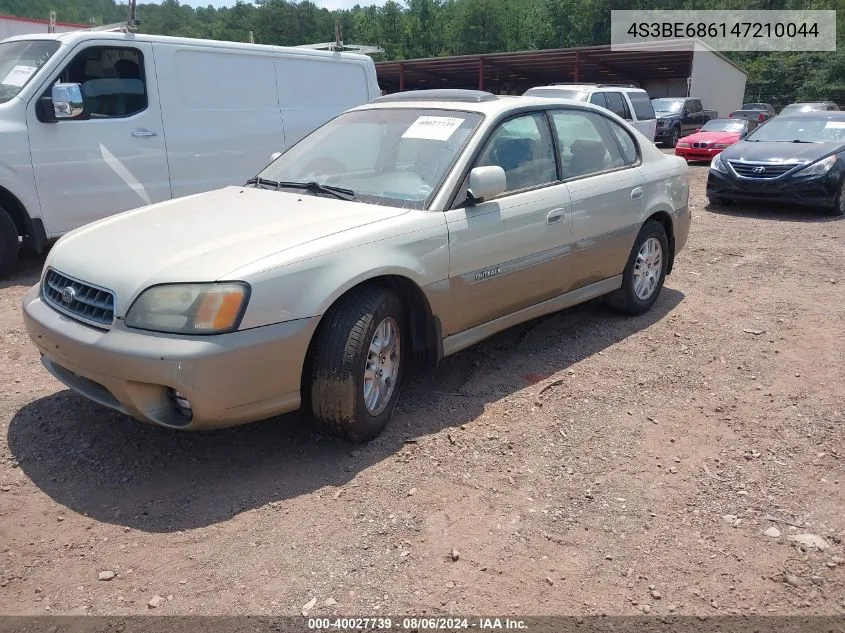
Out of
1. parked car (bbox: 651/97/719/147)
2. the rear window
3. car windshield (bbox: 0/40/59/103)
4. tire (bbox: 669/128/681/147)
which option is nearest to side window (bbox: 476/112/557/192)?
car windshield (bbox: 0/40/59/103)

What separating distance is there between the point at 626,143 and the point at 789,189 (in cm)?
564

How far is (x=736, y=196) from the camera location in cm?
1041

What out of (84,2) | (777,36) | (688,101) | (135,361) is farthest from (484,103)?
(84,2)

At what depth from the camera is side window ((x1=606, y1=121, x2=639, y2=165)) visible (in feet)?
17.6

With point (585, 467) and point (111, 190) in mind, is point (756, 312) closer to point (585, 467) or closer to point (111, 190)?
point (585, 467)

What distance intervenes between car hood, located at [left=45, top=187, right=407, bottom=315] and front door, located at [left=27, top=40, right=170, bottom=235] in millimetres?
2794

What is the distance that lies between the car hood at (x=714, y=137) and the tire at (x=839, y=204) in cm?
776

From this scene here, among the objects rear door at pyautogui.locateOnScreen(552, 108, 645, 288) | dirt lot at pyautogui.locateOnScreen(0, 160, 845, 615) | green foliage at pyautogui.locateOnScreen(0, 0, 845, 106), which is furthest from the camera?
green foliage at pyautogui.locateOnScreen(0, 0, 845, 106)

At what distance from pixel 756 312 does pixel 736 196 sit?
5238mm

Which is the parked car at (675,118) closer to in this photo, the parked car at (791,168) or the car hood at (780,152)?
the parked car at (791,168)

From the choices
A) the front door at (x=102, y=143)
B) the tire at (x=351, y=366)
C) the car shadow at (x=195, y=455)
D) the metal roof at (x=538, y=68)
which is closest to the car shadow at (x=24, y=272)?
the front door at (x=102, y=143)

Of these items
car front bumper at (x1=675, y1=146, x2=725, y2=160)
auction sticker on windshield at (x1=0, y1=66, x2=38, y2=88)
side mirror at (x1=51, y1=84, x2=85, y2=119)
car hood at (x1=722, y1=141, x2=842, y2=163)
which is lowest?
car front bumper at (x1=675, y1=146, x2=725, y2=160)

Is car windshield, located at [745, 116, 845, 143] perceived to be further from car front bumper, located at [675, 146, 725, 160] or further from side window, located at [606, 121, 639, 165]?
side window, located at [606, 121, 639, 165]

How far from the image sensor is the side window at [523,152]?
426 centimetres
